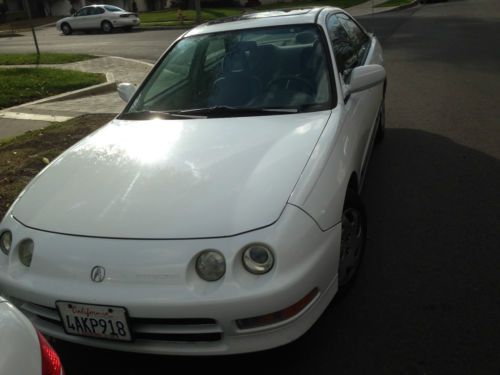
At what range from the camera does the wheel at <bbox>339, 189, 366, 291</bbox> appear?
2906 mm

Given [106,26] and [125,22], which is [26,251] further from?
[106,26]

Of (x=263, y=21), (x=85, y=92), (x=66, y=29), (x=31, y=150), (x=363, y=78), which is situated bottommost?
(x=66, y=29)

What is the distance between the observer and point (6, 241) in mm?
2621

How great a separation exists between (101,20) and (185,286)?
86.0 feet

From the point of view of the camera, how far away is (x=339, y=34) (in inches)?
168

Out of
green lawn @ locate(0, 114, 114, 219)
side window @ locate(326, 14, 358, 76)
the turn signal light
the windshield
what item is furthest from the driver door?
green lawn @ locate(0, 114, 114, 219)

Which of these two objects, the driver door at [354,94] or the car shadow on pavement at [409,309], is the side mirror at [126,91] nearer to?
the driver door at [354,94]

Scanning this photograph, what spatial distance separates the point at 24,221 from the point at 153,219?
728 millimetres

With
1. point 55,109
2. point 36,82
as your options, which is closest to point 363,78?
point 55,109

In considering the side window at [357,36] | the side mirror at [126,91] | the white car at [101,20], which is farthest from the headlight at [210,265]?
the white car at [101,20]

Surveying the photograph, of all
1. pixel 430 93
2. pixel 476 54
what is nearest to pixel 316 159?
pixel 430 93

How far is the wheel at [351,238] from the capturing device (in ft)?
9.53

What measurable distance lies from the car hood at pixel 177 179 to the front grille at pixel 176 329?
361 millimetres

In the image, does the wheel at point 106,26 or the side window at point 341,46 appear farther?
the wheel at point 106,26
